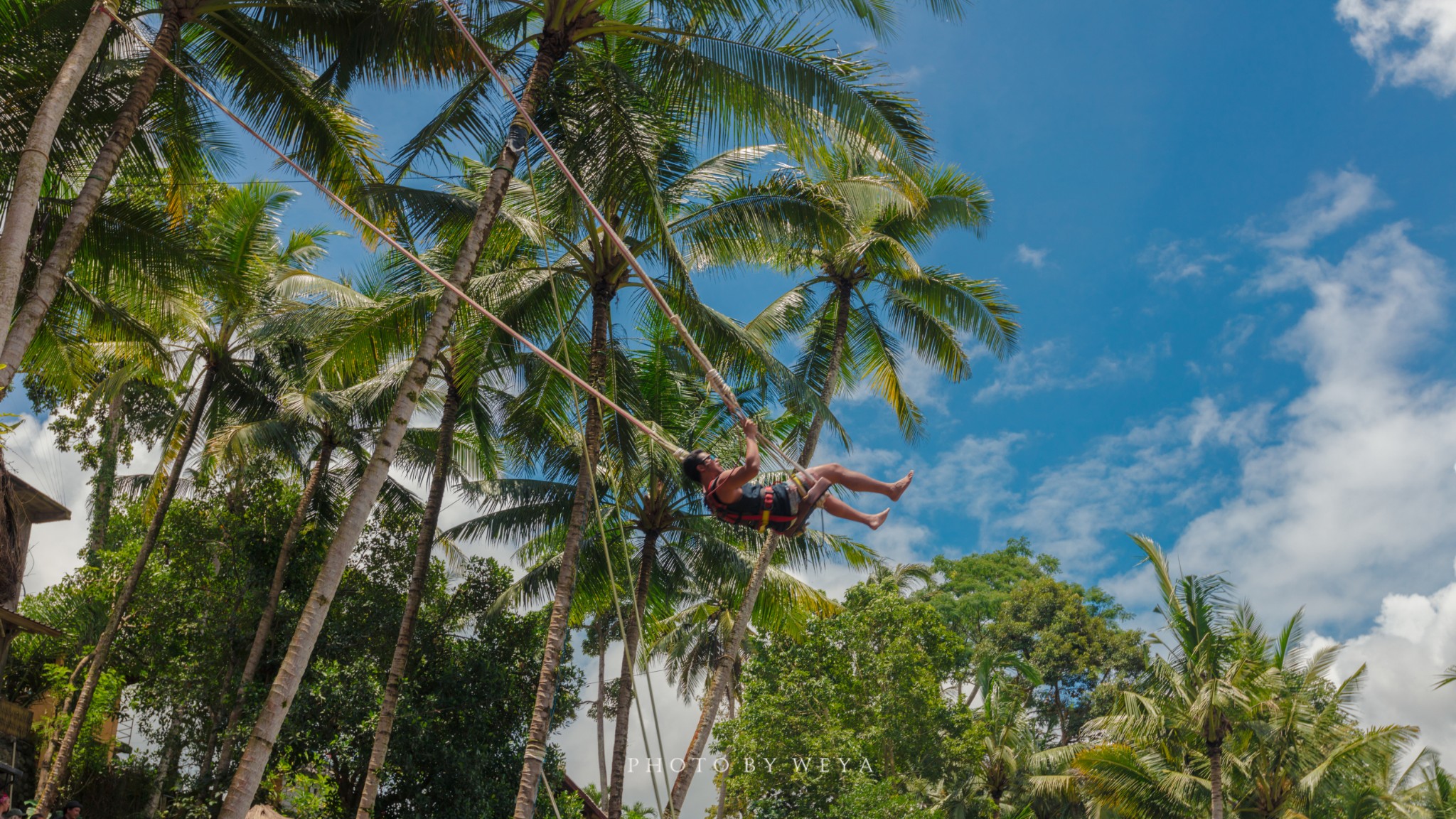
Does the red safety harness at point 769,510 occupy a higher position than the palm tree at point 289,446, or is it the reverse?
the palm tree at point 289,446

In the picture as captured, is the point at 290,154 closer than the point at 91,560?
Yes

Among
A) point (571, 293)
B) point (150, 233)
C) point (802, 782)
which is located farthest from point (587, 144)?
point (802, 782)

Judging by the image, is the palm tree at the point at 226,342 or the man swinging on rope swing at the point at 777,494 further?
the palm tree at the point at 226,342

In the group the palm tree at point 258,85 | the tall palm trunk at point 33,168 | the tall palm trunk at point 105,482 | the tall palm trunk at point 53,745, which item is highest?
the tall palm trunk at point 105,482

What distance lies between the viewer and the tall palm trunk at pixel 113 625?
12.9m

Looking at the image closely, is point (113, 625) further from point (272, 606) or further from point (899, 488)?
point (899, 488)

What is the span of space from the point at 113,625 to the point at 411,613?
12.3 feet

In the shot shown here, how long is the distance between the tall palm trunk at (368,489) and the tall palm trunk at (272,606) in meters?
8.24

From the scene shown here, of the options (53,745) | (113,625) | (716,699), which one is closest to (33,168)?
(113,625)

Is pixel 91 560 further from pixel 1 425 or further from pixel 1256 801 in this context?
pixel 1256 801

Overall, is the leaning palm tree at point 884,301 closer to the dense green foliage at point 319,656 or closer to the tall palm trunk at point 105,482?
the dense green foliage at point 319,656

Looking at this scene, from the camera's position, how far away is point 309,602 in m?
6.78

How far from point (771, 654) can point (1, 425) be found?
A: 1402 cm

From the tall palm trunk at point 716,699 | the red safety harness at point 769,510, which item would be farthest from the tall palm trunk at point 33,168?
the tall palm trunk at point 716,699
